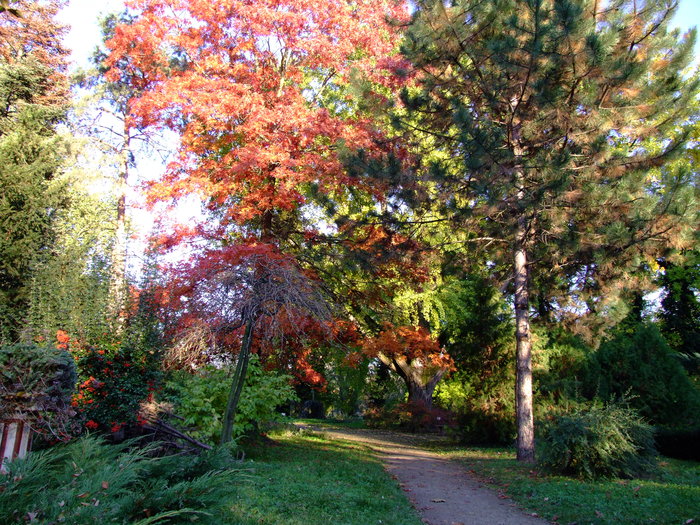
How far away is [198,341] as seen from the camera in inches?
332

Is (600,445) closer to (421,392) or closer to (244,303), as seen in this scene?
(244,303)

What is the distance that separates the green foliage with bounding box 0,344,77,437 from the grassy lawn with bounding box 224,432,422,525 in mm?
2003

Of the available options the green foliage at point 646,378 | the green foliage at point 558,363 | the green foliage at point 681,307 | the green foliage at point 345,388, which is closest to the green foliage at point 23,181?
the green foliage at point 345,388

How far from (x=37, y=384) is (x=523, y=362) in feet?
31.7

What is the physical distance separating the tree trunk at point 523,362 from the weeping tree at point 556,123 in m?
0.03

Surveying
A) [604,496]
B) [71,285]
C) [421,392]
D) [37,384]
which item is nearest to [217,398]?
[71,285]

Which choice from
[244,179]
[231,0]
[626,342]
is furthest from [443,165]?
[626,342]

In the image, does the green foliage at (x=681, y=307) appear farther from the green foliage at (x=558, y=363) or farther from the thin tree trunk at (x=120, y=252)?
the thin tree trunk at (x=120, y=252)

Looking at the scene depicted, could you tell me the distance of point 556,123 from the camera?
35.7 ft

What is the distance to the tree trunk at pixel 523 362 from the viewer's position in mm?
11328

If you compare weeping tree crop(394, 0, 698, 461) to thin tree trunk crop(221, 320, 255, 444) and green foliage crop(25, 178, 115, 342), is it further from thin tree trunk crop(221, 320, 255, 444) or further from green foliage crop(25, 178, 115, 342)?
green foliage crop(25, 178, 115, 342)

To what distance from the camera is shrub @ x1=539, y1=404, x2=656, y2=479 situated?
8.47 meters

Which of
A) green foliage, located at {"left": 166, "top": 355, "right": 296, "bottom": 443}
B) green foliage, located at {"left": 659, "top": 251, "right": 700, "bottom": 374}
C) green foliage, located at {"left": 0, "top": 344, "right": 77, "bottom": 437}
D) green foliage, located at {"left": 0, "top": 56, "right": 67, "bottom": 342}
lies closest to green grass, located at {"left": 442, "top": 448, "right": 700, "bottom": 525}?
green foliage, located at {"left": 166, "top": 355, "right": 296, "bottom": 443}

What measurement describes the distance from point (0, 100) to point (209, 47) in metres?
7.91
